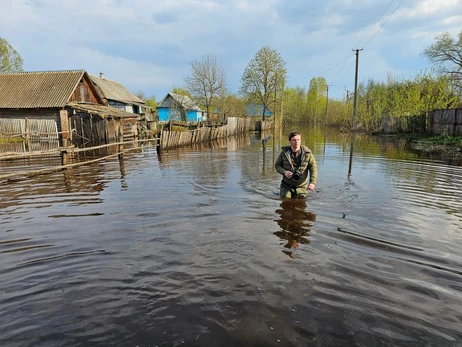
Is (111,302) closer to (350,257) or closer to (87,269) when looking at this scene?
(87,269)

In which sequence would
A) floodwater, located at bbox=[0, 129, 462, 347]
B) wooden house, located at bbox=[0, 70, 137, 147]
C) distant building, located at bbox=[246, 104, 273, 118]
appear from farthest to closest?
distant building, located at bbox=[246, 104, 273, 118]
wooden house, located at bbox=[0, 70, 137, 147]
floodwater, located at bbox=[0, 129, 462, 347]

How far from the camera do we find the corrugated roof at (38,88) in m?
24.5

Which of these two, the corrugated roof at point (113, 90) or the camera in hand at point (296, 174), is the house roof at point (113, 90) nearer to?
the corrugated roof at point (113, 90)

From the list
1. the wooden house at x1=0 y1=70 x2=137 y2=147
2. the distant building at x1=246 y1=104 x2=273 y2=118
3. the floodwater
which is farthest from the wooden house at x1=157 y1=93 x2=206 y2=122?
the floodwater

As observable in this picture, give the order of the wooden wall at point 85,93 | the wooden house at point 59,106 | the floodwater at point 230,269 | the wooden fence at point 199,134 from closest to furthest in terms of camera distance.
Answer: the floodwater at point 230,269, the wooden fence at point 199,134, the wooden house at point 59,106, the wooden wall at point 85,93

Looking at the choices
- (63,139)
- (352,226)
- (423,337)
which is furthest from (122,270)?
(63,139)

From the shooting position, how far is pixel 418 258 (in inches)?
172

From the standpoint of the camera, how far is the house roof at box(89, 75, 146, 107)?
37375 mm

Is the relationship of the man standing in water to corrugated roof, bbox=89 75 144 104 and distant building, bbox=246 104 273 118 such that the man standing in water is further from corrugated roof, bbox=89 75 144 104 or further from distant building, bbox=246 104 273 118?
distant building, bbox=246 104 273 118

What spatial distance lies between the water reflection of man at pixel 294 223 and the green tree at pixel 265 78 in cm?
4192

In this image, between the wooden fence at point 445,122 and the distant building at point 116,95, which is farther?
the distant building at point 116,95

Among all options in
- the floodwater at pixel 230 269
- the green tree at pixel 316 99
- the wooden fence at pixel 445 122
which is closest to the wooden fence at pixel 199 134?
the floodwater at pixel 230 269

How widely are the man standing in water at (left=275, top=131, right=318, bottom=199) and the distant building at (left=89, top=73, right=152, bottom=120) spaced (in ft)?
111

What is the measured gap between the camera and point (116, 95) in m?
40.0
